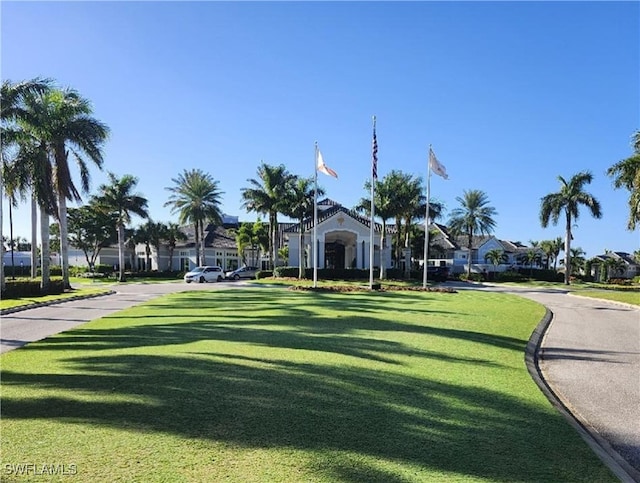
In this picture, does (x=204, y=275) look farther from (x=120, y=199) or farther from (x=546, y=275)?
(x=546, y=275)

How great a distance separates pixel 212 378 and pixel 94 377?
5.80ft

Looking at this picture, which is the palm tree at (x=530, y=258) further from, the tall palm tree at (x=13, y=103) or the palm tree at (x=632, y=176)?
the tall palm tree at (x=13, y=103)

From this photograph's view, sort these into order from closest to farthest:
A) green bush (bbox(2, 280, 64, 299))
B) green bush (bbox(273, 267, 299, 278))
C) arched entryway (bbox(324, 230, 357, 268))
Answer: green bush (bbox(2, 280, 64, 299)) → green bush (bbox(273, 267, 299, 278)) → arched entryway (bbox(324, 230, 357, 268))

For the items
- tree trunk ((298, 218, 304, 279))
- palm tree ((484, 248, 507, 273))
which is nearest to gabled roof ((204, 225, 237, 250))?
tree trunk ((298, 218, 304, 279))

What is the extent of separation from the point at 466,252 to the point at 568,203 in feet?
89.6

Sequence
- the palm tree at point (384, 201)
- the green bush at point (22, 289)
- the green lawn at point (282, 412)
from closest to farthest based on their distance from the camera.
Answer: the green lawn at point (282, 412) → the green bush at point (22, 289) → the palm tree at point (384, 201)

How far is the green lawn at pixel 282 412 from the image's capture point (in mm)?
4285

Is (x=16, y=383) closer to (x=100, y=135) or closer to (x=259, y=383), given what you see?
(x=259, y=383)

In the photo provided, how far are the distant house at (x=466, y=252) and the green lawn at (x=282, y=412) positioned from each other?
6212 centimetres

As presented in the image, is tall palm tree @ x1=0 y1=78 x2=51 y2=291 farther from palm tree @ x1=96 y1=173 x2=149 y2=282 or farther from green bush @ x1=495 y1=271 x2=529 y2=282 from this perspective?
green bush @ x1=495 y1=271 x2=529 y2=282

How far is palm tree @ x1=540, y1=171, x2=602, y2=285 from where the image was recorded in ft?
158

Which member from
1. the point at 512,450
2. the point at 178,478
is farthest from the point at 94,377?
the point at 512,450

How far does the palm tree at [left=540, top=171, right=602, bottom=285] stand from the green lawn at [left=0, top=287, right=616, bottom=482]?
4363cm

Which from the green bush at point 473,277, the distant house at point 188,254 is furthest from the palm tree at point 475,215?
the distant house at point 188,254
